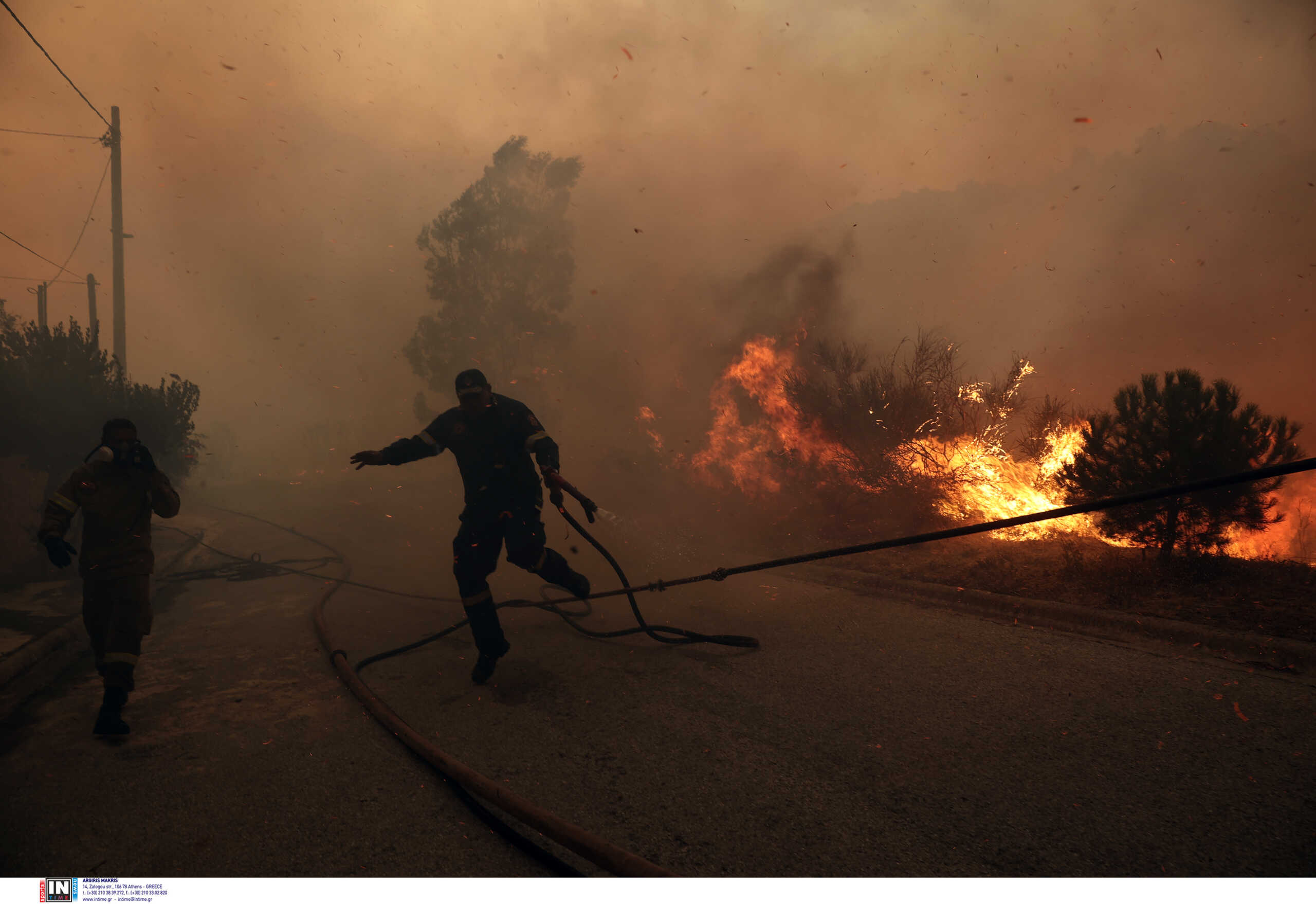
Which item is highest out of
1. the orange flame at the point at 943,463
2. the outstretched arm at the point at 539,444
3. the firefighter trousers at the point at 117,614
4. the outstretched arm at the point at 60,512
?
the orange flame at the point at 943,463

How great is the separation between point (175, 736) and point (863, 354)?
47.5ft

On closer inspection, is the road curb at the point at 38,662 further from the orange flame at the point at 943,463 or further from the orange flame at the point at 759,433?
the orange flame at the point at 759,433

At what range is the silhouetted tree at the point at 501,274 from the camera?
32125mm

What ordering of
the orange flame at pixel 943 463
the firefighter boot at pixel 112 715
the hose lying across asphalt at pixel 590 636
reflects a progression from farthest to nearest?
the orange flame at pixel 943 463, the firefighter boot at pixel 112 715, the hose lying across asphalt at pixel 590 636

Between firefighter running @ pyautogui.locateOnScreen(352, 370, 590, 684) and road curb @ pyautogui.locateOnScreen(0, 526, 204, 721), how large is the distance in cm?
266

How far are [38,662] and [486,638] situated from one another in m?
3.67

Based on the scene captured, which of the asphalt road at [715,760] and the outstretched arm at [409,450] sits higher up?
the outstretched arm at [409,450]

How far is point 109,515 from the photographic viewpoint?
173 inches

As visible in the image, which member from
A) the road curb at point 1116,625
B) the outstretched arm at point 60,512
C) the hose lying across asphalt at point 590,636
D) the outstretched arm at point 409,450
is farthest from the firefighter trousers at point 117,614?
the road curb at point 1116,625

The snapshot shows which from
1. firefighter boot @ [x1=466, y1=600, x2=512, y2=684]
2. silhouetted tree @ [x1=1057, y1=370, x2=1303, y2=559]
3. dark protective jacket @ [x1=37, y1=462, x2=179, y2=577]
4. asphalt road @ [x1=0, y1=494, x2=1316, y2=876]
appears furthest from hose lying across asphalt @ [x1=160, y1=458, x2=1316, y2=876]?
silhouetted tree @ [x1=1057, y1=370, x2=1303, y2=559]

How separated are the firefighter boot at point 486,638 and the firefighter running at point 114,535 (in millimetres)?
2051

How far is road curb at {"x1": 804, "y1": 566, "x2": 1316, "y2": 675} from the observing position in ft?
13.6
